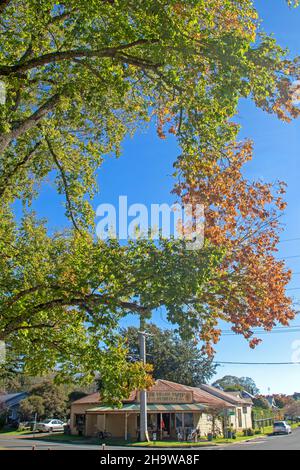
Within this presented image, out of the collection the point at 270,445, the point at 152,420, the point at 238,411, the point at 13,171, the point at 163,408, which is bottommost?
the point at 270,445

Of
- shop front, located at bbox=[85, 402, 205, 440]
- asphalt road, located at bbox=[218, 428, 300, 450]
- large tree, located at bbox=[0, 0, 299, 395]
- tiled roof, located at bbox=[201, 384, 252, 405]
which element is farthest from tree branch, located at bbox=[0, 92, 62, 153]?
tiled roof, located at bbox=[201, 384, 252, 405]

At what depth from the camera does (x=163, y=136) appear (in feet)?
38.4

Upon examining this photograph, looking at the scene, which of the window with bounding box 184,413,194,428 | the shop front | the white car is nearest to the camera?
the shop front

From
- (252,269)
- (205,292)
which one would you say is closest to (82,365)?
(205,292)

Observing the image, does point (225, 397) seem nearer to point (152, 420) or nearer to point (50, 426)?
point (152, 420)

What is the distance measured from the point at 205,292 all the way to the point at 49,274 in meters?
4.91

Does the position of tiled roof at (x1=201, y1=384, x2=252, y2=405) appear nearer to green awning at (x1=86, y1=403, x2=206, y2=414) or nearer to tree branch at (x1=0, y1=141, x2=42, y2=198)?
green awning at (x1=86, y1=403, x2=206, y2=414)

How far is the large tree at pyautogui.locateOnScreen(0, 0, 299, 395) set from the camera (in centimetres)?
887

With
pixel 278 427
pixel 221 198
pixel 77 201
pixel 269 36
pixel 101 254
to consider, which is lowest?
pixel 278 427

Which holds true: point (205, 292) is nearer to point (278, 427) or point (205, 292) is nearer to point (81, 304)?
point (81, 304)

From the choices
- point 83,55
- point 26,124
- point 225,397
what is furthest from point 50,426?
point 83,55

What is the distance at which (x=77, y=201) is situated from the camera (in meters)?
14.3

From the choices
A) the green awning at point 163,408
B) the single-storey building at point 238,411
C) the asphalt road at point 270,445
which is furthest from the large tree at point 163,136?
the single-storey building at point 238,411

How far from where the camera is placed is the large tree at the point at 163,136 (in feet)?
29.1
